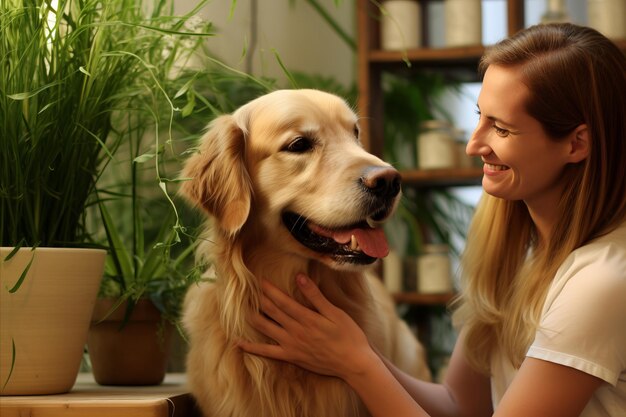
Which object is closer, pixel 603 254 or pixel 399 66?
pixel 603 254

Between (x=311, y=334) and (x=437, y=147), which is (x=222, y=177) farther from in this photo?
(x=437, y=147)

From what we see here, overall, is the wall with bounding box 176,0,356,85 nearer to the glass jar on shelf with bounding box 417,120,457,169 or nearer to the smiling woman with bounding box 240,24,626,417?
the glass jar on shelf with bounding box 417,120,457,169

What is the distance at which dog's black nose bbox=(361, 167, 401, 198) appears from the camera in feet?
4.40

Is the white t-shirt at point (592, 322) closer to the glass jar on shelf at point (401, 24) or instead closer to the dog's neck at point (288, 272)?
the dog's neck at point (288, 272)

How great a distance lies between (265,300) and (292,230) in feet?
0.45

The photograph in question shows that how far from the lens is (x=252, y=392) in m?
1.40

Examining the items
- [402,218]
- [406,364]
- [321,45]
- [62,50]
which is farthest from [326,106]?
[321,45]

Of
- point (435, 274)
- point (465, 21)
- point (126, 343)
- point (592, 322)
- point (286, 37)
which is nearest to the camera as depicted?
point (592, 322)

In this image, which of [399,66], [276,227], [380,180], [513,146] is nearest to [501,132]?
[513,146]

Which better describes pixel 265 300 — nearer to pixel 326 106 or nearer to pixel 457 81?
pixel 326 106

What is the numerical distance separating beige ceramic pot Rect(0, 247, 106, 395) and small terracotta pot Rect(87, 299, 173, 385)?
24cm

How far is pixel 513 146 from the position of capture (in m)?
1.28

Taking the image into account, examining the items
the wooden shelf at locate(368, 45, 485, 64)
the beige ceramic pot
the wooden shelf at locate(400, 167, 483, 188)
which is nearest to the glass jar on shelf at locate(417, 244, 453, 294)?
the wooden shelf at locate(400, 167, 483, 188)

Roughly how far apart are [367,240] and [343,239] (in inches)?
1.7
